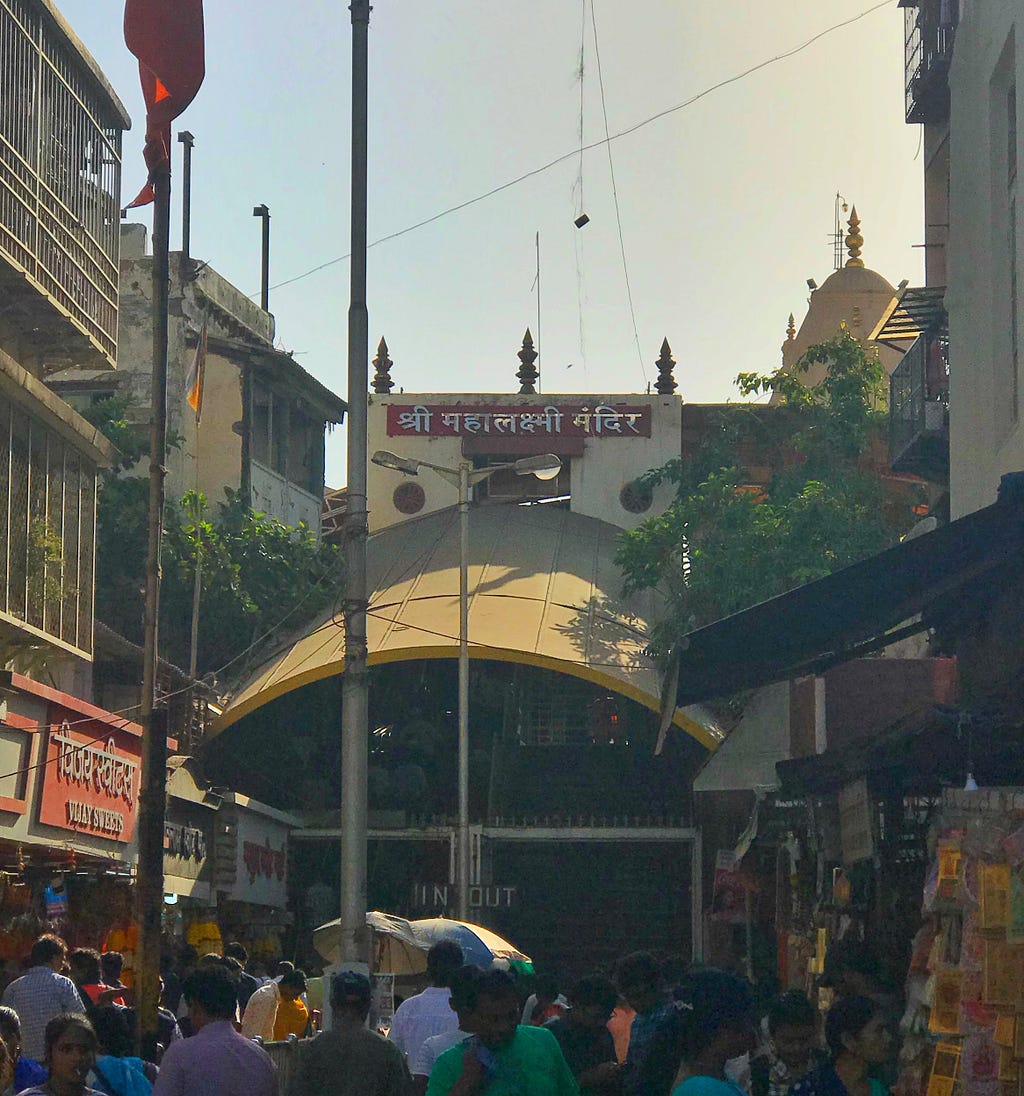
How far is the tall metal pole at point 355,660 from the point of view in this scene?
12.2 metres

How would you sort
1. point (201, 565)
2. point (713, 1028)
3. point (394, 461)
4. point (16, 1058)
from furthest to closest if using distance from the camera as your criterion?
point (201, 565)
point (394, 461)
point (16, 1058)
point (713, 1028)

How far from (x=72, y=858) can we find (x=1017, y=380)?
9875mm

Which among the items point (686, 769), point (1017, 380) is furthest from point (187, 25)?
point (686, 769)

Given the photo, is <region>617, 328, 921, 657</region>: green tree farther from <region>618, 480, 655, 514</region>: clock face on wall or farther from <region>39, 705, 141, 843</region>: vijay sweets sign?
<region>39, 705, 141, 843</region>: vijay sweets sign

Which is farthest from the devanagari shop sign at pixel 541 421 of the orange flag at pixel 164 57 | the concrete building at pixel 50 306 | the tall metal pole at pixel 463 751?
the orange flag at pixel 164 57

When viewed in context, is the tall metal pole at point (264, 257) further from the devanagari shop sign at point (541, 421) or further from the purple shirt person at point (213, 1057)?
the purple shirt person at point (213, 1057)

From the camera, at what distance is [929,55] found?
20.2 metres

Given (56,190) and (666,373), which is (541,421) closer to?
(666,373)

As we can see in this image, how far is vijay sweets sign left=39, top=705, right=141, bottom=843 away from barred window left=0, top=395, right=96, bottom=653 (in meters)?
0.86

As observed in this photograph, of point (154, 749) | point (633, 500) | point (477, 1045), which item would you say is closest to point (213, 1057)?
point (477, 1045)

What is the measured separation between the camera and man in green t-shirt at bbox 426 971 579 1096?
19.9 feet

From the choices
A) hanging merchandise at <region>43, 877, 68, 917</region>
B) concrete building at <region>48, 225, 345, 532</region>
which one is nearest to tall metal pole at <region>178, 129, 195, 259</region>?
concrete building at <region>48, 225, 345, 532</region>

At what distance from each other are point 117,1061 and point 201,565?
931 inches

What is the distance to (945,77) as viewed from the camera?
19625mm
